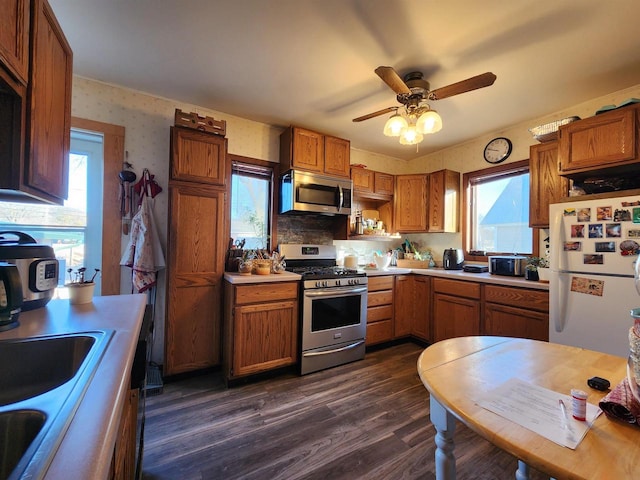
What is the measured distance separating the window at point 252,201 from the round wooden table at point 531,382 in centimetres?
226

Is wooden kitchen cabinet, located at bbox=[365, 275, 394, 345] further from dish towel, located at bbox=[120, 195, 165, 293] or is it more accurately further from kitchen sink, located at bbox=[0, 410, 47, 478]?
kitchen sink, located at bbox=[0, 410, 47, 478]

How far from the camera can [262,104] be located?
2547 millimetres

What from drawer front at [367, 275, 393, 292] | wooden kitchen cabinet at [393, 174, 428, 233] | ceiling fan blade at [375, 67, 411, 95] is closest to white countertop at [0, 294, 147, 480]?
ceiling fan blade at [375, 67, 411, 95]

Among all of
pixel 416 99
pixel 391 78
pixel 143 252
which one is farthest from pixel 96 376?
pixel 416 99

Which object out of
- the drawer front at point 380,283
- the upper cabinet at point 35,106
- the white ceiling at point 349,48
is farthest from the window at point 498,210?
the upper cabinet at point 35,106

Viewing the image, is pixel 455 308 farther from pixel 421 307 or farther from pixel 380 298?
pixel 380 298

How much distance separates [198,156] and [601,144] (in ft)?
10.3

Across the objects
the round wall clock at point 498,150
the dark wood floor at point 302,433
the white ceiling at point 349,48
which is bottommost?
the dark wood floor at point 302,433

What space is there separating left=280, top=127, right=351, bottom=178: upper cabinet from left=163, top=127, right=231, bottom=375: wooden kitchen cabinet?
2.30 feet

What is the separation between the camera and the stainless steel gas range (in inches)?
97.7

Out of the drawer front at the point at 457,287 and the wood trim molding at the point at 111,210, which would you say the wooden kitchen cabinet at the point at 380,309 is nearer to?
the drawer front at the point at 457,287

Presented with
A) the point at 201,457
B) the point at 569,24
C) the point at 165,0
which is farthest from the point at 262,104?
the point at 201,457

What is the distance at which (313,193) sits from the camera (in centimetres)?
289

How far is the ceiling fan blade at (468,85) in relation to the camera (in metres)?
1.55
